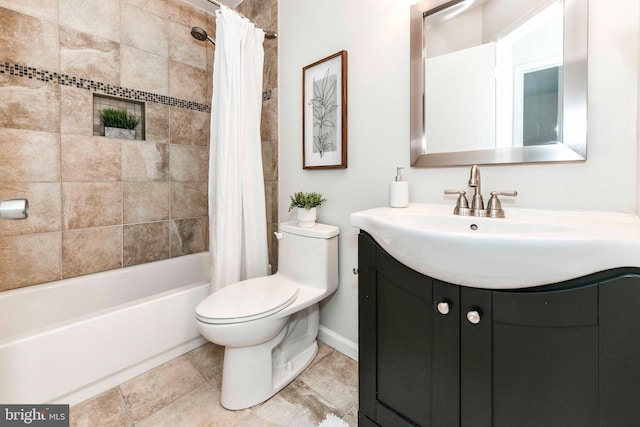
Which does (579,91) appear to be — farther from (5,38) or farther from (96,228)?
(5,38)

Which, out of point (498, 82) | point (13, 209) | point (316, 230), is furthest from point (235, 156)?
point (498, 82)

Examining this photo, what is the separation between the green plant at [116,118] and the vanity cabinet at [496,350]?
186 centimetres

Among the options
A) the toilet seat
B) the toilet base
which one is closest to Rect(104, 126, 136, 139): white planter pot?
the toilet seat

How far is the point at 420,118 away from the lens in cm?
125

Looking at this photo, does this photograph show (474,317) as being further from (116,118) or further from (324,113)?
(116,118)

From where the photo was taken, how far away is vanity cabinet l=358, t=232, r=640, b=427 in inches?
23.1

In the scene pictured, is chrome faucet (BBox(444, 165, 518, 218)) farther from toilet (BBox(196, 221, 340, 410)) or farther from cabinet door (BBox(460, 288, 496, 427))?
toilet (BBox(196, 221, 340, 410))

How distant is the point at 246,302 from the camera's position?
124 cm

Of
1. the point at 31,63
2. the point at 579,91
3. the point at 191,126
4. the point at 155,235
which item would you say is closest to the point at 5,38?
the point at 31,63

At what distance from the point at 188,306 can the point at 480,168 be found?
1.63 meters

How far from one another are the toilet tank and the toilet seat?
9 cm

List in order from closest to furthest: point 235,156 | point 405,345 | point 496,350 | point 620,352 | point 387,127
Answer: point 620,352, point 496,350, point 405,345, point 387,127, point 235,156

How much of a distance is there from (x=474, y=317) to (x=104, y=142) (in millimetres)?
2209

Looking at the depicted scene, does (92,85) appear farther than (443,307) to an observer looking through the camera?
Yes
